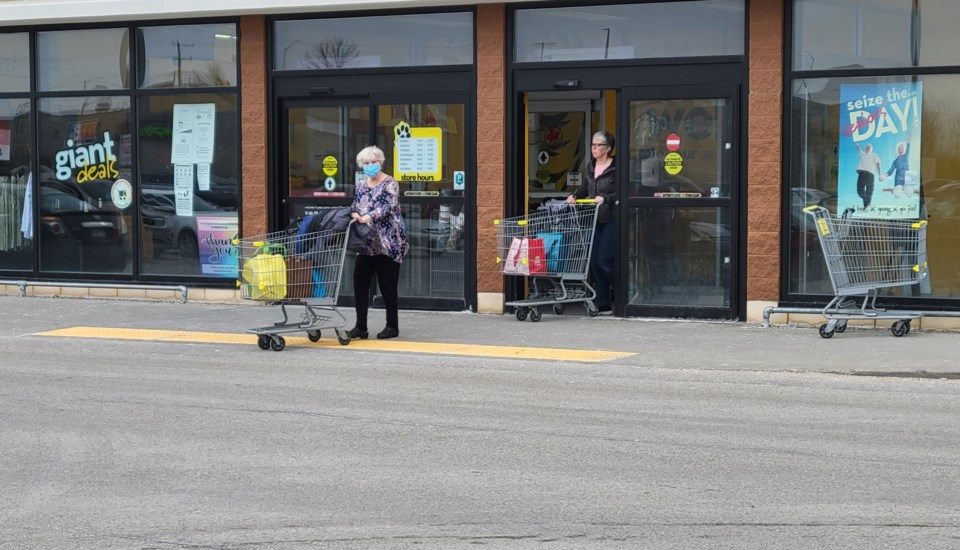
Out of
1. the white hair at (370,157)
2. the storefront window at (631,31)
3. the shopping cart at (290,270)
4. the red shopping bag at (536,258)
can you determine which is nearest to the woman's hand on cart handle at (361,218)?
the shopping cart at (290,270)

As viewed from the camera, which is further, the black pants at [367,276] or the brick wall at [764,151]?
the brick wall at [764,151]

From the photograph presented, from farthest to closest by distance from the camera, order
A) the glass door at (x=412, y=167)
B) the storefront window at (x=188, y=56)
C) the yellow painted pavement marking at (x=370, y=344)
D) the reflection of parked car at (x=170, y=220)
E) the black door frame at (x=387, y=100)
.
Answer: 1. the reflection of parked car at (x=170, y=220)
2. the storefront window at (x=188, y=56)
3. the glass door at (x=412, y=167)
4. the black door frame at (x=387, y=100)
5. the yellow painted pavement marking at (x=370, y=344)

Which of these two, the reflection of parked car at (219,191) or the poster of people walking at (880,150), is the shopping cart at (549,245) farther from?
the reflection of parked car at (219,191)

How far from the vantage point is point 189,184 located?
16812mm

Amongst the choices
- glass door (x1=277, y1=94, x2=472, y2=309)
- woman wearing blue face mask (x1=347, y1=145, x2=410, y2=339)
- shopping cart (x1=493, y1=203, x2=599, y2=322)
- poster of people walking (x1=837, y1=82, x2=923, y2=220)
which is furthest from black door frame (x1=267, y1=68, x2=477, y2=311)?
→ poster of people walking (x1=837, y1=82, x2=923, y2=220)

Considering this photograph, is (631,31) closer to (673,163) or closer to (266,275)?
(673,163)

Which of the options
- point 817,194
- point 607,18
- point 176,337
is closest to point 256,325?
point 176,337

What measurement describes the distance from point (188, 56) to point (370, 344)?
5.66m

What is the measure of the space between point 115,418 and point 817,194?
26.3ft

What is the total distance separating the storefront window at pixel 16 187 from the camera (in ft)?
58.1

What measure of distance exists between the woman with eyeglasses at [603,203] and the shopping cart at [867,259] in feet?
7.86

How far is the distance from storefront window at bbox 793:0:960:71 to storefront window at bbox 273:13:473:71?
12.5 feet

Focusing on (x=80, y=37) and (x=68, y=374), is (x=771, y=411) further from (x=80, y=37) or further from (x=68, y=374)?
(x=80, y=37)

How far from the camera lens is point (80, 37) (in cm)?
1722
